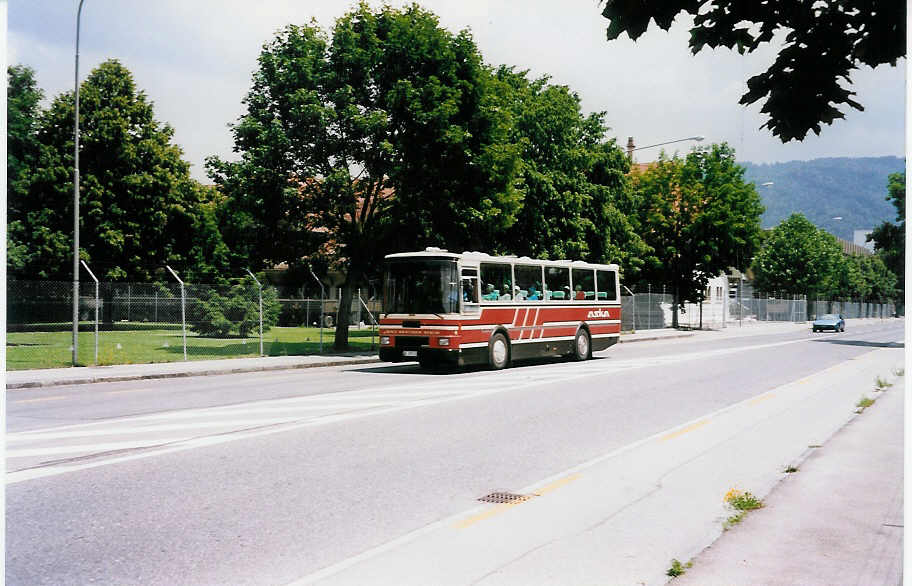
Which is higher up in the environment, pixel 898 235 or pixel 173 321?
pixel 898 235

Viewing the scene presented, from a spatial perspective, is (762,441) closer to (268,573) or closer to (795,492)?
(795,492)

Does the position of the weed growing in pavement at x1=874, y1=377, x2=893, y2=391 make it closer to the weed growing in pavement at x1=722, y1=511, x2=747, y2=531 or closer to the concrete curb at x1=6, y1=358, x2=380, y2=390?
the weed growing in pavement at x1=722, y1=511, x2=747, y2=531

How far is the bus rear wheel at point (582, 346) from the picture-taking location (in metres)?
24.2

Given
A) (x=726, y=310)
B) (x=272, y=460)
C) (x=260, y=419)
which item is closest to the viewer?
(x=272, y=460)

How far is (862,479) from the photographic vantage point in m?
7.18

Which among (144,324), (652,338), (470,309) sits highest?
(470,309)

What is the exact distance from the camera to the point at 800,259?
7956 cm

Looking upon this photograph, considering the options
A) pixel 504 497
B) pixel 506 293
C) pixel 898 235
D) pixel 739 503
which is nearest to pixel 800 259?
pixel 506 293

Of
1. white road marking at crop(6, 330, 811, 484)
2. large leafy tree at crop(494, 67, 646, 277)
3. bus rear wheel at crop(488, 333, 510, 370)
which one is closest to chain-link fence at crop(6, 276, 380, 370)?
bus rear wheel at crop(488, 333, 510, 370)

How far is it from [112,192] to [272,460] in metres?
37.6

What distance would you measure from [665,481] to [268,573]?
4091 millimetres

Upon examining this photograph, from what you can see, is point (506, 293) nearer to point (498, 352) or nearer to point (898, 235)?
point (498, 352)

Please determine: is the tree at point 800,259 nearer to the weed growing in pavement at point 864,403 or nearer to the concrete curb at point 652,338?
the concrete curb at point 652,338

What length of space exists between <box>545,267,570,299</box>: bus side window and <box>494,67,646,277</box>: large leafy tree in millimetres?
9614
